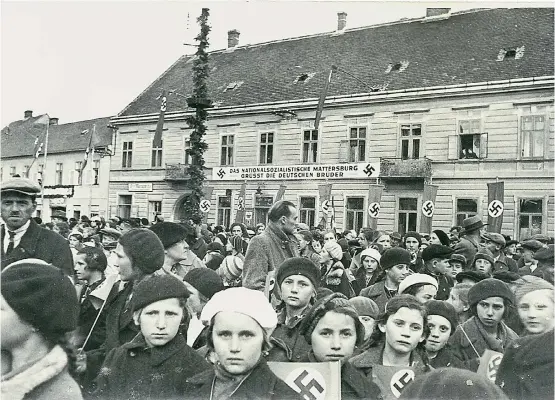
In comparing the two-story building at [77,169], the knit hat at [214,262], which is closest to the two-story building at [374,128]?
the two-story building at [77,169]

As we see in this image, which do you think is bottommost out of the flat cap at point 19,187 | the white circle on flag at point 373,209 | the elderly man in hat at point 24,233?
the elderly man in hat at point 24,233

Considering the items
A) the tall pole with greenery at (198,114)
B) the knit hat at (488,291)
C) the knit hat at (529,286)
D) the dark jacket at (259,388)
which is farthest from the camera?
the tall pole with greenery at (198,114)

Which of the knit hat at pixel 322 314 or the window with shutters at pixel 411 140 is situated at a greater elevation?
the window with shutters at pixel 411 140

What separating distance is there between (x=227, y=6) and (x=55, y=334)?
240 centimetres

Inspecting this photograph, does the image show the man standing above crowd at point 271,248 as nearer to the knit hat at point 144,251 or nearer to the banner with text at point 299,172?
the knit hat at point 144,251

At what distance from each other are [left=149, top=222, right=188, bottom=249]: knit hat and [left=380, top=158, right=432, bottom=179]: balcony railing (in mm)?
15664

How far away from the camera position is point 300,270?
3188mm

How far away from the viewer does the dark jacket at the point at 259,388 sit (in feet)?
6.79

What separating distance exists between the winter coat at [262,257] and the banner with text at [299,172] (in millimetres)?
15627

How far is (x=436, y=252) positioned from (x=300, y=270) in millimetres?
2381

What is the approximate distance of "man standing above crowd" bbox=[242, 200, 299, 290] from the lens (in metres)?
4.01

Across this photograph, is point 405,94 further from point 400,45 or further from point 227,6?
point 227,6

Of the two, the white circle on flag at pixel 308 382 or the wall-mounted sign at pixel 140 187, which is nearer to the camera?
the white circle on flag at pixel 308 382

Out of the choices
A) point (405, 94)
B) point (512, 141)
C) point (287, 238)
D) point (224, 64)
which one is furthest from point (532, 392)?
point (224, 64)
